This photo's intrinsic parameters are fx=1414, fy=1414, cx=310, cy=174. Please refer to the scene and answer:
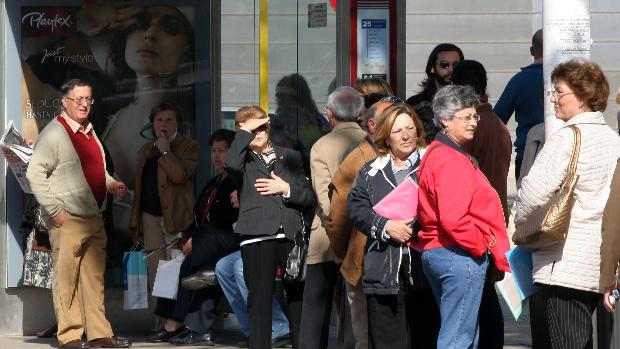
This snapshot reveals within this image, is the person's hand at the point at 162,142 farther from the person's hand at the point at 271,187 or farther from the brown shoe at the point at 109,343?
the person's hand at the point at 271,187

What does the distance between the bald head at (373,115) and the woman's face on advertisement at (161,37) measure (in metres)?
3.00

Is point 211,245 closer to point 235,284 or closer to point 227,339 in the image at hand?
point 235,284

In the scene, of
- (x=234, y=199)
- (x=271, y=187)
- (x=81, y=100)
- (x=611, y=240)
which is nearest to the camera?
(x=611, y=240)

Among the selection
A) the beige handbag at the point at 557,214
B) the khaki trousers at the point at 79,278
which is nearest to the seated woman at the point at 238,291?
the khaki trousers at the point at 79,278

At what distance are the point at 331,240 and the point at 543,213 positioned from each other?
1448mm

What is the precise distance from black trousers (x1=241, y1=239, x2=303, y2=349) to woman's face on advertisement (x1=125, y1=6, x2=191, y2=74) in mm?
2448

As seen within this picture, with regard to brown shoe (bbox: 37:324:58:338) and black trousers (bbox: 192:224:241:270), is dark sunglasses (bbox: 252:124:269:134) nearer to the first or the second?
black trousers (bbox: 192:224:241:270)

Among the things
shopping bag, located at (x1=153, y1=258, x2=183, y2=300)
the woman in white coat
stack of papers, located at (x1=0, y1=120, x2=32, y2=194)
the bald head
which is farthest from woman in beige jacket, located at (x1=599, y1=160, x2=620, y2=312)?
stack of papers, located at (x1=0, y1=120, x2=32, y2=194)

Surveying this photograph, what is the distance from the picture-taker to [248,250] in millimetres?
8156

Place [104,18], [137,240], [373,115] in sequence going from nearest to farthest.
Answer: [373,115] → [137,240] → [104,18]

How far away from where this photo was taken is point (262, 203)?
8094 millimetres

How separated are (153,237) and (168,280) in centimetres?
46

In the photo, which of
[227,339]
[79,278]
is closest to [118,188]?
[79,278]

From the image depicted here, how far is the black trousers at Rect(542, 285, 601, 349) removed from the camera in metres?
6.23
